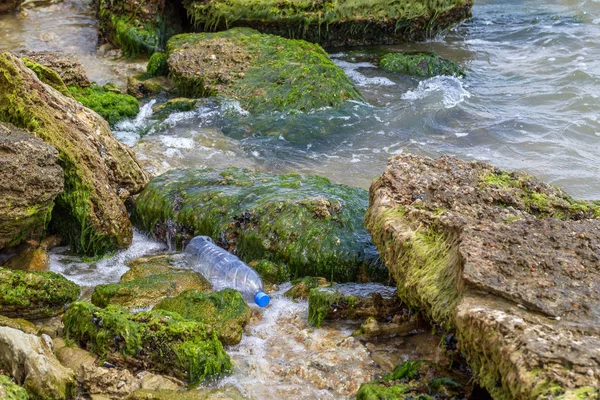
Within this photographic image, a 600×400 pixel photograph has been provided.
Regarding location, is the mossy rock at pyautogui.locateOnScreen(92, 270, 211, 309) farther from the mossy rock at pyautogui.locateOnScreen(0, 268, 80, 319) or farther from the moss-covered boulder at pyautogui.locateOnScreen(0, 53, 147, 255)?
the moss-covered boulder at pyautogui.locateOnScreen(0, 53, 147, 255)

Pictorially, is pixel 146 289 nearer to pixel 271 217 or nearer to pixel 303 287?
pixel 303 287

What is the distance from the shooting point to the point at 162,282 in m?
5.92

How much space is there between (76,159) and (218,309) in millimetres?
2219

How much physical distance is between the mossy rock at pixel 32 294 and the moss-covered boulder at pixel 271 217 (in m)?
1.48

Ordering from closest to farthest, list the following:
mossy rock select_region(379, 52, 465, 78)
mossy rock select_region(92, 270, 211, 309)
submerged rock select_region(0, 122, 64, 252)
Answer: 1. mossy rock select_region(92, 270, 211, 309)
2. submerged rock select_region(0, 122, 64, 252)
3. mossy rock select_region(379, 52, 465, 78)

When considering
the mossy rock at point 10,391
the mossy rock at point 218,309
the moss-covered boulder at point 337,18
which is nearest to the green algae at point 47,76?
the mossy rock at point 218,309

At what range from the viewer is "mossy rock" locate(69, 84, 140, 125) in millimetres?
9555

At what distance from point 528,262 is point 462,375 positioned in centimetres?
85

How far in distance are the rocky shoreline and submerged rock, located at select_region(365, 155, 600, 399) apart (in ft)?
0.04

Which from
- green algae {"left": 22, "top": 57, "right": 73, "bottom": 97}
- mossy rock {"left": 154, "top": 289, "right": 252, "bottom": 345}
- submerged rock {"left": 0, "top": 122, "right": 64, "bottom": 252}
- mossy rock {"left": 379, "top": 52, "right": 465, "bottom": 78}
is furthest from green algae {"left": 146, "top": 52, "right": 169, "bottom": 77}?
mossy rock {"left": 154, "top": 289, "right": 252, "bottom": 345}

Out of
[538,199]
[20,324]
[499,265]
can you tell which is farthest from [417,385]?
[20,324]

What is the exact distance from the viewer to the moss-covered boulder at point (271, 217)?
6262 millimetres

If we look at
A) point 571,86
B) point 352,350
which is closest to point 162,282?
point 352,350

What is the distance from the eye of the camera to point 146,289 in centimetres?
579
